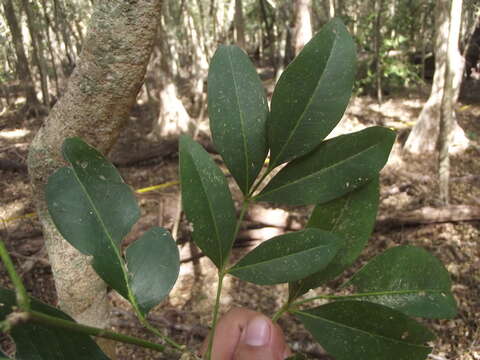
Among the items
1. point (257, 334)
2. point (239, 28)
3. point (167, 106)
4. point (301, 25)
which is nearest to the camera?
point (257, 334)

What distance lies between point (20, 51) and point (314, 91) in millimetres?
8938

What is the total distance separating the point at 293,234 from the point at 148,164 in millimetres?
5262

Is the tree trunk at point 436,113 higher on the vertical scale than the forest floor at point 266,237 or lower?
higher

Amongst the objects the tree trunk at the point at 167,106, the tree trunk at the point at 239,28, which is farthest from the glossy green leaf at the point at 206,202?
the tree trunk at the point at 167,106

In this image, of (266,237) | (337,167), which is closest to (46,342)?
(337,167)

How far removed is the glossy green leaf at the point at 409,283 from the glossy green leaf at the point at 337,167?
11 cm

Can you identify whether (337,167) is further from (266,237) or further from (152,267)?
(266,237)

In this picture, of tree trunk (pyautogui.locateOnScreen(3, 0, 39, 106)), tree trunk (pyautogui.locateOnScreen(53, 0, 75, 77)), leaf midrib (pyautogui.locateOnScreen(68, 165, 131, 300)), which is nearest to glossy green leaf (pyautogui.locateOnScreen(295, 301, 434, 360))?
leaf midrib (pyautogui.locateOnScreen(68, 165, 131, 300))

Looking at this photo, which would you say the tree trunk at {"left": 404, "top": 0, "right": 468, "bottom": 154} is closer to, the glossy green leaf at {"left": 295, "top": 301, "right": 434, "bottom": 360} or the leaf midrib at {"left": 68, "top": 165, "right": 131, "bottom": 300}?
the glossy green leaf at {"left": 295, "top": 301, "right": 434, "bottom": 360}

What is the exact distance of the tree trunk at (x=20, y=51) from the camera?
24.5ft

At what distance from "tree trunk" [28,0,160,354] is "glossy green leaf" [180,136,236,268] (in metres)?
0.42

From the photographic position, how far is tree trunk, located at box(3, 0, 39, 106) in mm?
7477

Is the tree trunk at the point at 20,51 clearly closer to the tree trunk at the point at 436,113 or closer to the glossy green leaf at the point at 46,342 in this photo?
the tree trunk at the point at 436,113

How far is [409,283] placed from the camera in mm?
490
